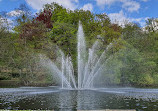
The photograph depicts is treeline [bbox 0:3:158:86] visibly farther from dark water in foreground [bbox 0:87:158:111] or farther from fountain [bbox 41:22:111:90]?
dark water in foreground [bbox 0:87:158:111]

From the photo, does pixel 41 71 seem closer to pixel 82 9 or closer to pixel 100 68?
pixel 100 68

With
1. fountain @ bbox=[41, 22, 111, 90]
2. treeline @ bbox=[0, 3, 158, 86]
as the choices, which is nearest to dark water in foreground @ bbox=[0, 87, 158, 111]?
fountain @ bbox=[41, 22, 111, 90]

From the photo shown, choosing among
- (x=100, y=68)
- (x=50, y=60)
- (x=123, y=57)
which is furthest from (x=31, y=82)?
(x=123, y=57)

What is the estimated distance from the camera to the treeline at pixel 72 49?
3014 cm

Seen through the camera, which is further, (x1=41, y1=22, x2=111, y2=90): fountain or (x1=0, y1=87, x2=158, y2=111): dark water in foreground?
(x1=41, y1=22, x2=111, y2=90): fountain

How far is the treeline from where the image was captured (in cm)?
3014

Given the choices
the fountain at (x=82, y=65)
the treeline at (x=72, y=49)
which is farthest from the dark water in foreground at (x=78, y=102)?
the treeline at (x=72, y=49)

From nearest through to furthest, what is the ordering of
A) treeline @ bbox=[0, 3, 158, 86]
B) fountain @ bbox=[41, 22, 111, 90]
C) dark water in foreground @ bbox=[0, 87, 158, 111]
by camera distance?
dark water in foreground @ bbox=[0, 87, 158, 111] → fountain @ bbox=[41, 22, 111, 90] → treeline @ bbox=[0, 3, 158, 86]

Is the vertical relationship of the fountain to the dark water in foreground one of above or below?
above

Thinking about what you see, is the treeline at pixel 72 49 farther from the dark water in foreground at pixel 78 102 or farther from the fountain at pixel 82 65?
the dark water in foreground at pixel 78 102

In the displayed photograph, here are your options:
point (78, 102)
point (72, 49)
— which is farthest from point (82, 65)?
point (78, 102)

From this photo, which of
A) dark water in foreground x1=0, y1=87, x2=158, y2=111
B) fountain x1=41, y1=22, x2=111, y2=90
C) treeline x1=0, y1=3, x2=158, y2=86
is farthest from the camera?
treeline x1=0, y1=3, x2=158, y2=86

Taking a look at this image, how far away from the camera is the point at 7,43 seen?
32.3m

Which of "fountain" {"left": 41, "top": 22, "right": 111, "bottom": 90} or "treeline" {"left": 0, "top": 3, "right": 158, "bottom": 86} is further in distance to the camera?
"treeline" {"left": 0, "top": 3, "right": 158, "bottom": 86}
